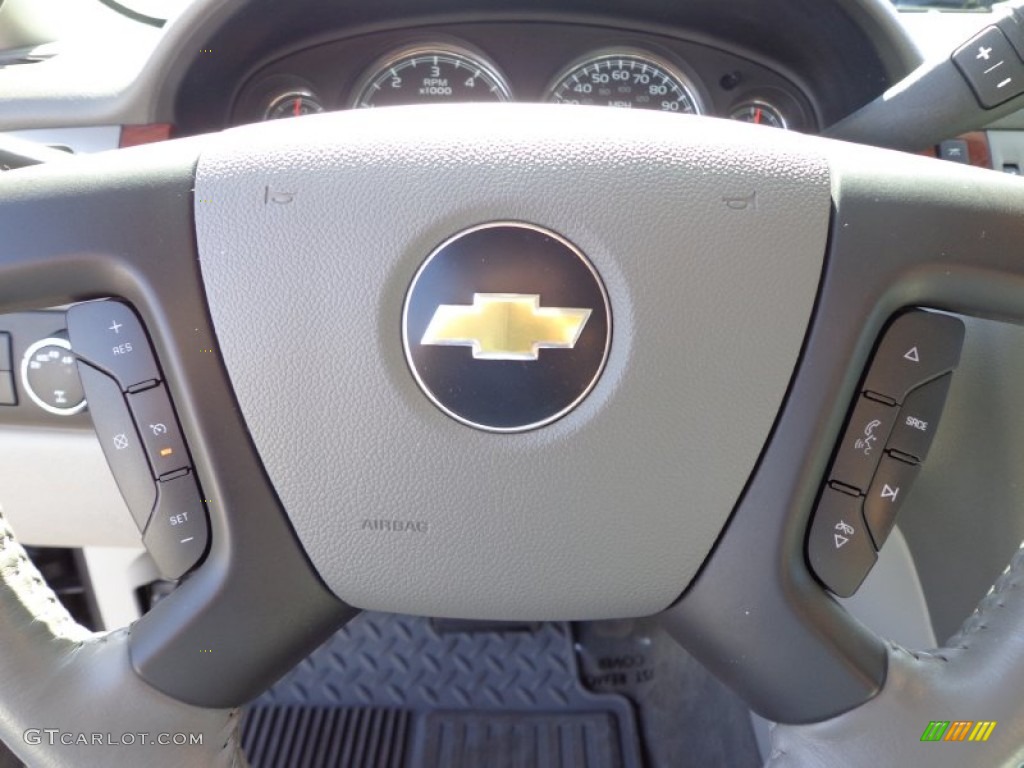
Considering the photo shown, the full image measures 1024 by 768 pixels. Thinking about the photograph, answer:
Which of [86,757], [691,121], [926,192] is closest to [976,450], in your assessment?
[926,192]

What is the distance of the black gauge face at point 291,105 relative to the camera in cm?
146

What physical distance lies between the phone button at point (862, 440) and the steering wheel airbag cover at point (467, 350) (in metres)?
0.07

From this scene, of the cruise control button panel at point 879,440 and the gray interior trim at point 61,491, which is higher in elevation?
the cruise control button panel at point 879,440

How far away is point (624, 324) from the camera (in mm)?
670

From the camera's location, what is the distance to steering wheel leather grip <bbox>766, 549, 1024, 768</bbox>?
65 centimetres

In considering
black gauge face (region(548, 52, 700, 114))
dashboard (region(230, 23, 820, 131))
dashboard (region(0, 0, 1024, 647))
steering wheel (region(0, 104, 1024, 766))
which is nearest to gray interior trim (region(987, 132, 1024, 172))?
dashboard (region(0, 0, 1024, 647))

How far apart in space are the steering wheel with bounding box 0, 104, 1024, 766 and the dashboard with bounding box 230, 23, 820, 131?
2.63ft

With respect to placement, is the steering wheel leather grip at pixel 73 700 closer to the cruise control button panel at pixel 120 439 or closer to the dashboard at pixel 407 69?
the cruise control button panel at pixel 120 439

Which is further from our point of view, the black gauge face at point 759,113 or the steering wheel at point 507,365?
the black gauge face at point 759,113

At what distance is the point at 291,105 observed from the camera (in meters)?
1.47

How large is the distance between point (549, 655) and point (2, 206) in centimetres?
114

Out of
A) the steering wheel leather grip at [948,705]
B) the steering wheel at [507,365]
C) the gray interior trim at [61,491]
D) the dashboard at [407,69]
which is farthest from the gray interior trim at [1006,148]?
the gray interior trim at [61,491]

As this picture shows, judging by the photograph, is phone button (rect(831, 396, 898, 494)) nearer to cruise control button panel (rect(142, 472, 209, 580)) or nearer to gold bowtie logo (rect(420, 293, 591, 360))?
gold bowtie logo (rect(420, 293, 591, 360))

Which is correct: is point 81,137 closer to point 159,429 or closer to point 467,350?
point 159,429
